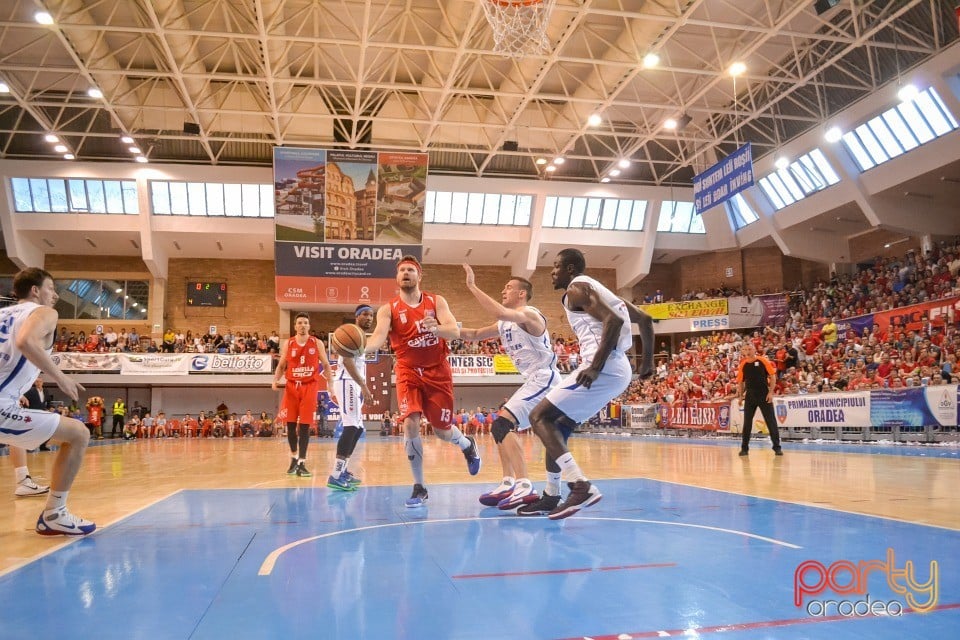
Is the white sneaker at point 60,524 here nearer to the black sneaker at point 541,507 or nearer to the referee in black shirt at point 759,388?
the black sneaker at point 541,507

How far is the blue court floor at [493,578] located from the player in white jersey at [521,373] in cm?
52

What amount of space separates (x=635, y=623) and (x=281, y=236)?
25.2 m

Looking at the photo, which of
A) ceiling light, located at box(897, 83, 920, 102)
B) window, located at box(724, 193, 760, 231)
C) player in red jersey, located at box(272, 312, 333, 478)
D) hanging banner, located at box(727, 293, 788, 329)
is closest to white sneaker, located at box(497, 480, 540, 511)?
player in red jersey, located at box(272, 312, 333, 478)

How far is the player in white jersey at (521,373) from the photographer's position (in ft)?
18.0

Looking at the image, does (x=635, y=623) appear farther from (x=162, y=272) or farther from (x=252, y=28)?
(x=162, y=272)

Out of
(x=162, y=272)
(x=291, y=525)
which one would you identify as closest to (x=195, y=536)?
(x=291, y=525)

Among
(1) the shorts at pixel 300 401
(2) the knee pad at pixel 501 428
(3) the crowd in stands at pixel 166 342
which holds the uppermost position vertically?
(3) the crowd in stands at pixel 166 342

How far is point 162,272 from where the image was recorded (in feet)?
108

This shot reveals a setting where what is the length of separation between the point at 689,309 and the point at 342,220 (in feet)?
58.5

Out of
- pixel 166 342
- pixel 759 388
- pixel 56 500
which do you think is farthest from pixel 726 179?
pixel 166 342

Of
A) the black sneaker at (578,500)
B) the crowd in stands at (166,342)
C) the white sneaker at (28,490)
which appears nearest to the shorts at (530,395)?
the black sneaker at (578,500)

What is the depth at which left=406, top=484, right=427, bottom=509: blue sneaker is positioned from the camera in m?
5.80

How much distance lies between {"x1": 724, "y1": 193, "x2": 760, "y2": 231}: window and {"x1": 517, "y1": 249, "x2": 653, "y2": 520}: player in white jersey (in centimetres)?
2991

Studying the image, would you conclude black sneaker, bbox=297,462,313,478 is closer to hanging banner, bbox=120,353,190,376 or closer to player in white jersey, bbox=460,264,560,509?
player in white jersey, bbox=460,264,560,509
